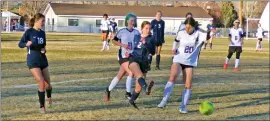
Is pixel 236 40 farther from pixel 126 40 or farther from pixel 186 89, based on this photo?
pixel 186 89

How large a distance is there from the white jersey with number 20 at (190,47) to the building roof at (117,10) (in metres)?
75.3

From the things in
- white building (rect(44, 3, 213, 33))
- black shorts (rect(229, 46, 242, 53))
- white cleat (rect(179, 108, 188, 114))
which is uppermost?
white building (rect(44, 3, 213, 33))

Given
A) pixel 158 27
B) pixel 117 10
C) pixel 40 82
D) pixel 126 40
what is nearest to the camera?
pixel 40 82

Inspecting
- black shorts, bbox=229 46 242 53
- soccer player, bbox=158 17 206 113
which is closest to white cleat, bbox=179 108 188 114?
soccer player, bbox=158 17 206 113

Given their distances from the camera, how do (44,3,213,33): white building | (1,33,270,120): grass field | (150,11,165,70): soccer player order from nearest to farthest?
(1,33,270,120): grass field → (150,11,165,70): soccer player → (44,3,213,33): white building

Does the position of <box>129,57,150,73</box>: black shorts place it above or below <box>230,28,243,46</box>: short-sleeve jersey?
below

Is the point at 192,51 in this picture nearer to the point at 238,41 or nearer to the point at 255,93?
the point at 255,93

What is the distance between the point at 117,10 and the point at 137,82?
7880 centimetres

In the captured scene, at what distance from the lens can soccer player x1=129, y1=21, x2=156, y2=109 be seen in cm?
1060

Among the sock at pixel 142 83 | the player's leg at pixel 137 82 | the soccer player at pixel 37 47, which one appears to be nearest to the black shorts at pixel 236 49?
the player's leg at pixel 137 82

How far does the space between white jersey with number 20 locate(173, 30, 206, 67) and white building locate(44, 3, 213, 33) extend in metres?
72.4

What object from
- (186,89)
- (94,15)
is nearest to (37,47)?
(186,89)

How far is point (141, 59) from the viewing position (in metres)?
11.0

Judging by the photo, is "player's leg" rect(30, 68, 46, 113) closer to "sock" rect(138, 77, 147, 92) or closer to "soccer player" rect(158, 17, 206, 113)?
"sock" rect(138, 77, 147, 92)
